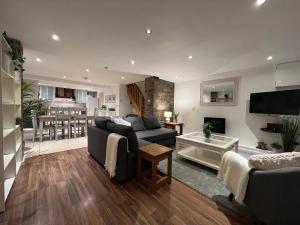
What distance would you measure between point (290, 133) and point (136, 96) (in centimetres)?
615

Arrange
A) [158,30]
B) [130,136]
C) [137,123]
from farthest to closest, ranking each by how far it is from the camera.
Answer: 1. [137,123]
2. [158,30]
3. [130,136]

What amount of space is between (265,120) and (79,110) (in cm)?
587

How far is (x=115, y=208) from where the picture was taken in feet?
5.20

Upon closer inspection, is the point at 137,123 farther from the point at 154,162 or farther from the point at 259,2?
the point at 259,2

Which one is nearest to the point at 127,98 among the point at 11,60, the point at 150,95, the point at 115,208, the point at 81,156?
the point at 150,95

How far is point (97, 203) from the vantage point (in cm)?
166

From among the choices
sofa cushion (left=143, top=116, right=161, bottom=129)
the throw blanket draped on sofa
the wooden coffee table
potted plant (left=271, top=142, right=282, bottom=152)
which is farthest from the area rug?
potted plant (left=271, top=142, right=282, bottom=152)

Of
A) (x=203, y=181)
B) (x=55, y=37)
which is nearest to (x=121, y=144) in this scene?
(x=203, y=181)

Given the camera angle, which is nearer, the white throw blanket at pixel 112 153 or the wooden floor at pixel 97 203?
the wooden floor at pixel 97 203

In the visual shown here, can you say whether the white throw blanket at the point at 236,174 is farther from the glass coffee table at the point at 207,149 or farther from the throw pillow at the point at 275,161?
the glass coffee table at the point at 207,149

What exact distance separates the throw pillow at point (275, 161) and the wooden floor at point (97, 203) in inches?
26.7

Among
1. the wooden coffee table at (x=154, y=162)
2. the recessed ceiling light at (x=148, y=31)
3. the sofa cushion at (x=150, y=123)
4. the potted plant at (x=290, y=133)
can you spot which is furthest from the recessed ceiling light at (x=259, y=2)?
the sofa cushion at (x=150, y=123)

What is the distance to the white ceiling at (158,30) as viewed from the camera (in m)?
1.87

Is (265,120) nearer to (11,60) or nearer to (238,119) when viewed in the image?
(238,119)
